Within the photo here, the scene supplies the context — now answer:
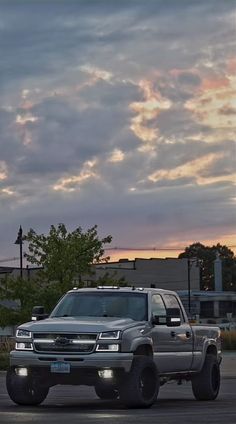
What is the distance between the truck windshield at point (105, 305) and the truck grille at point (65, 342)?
3.98 feet

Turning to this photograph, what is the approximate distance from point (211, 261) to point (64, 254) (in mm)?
135381

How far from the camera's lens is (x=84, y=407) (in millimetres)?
17375

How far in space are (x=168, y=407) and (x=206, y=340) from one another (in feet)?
8.97

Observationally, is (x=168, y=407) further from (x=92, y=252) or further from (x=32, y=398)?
(x=92, y=252)

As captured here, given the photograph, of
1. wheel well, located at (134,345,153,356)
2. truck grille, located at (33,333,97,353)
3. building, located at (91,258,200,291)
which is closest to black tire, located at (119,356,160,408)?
wheel well, located at (134,345,153,356)

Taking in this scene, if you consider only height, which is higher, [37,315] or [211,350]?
[37,315]

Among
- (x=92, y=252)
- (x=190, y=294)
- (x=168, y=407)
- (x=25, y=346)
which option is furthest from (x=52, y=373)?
(x=190, y=294)

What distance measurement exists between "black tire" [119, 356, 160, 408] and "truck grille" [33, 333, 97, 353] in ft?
Result: 2.53

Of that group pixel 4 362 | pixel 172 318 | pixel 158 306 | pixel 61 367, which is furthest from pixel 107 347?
pixel 4 362

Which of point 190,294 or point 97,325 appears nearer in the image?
point 97,325

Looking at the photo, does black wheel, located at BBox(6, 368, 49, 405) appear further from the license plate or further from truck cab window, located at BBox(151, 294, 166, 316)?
truck cab window, located at BBox(151, 294, 166, 316)

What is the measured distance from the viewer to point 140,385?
664 inches

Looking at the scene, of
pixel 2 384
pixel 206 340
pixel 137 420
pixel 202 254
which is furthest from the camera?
pixel 202 254

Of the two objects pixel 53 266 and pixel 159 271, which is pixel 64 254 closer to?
pixel 53 266
